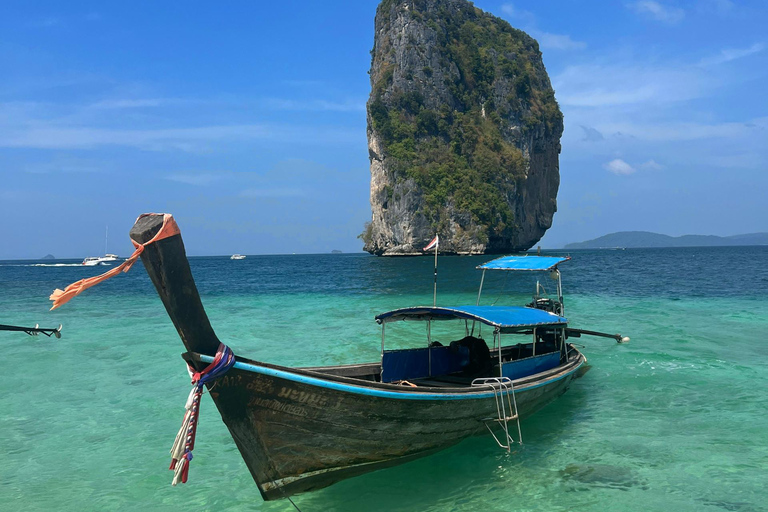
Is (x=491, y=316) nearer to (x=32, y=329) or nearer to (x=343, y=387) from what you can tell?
(x=343, y=387)

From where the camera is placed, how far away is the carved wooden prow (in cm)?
480

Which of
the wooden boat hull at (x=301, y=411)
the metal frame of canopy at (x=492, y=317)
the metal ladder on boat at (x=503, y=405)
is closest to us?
the wooden boat hull at (x=301, y=411)

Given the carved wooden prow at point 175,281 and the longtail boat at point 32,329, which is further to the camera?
the longtail boat at point 32,329

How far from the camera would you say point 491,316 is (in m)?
9.38

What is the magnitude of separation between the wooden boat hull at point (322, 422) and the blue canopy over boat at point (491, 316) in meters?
1.58

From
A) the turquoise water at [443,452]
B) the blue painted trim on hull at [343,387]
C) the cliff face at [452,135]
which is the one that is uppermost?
the cliff face at [452,135]

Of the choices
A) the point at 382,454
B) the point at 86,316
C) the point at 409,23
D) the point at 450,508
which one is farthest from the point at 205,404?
the point at 409,23

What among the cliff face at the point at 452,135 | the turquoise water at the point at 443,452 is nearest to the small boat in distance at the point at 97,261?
the cliff face at the point at 452,135

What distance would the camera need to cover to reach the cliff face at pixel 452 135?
291 ft

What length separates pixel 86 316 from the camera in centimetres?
2569

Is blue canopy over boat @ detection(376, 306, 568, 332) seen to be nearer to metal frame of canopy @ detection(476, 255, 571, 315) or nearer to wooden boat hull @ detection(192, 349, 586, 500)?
wooden boat hull @ detection(192, 349, 586, 500)

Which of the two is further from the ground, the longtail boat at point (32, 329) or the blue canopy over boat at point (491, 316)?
the blue canopy over boat at point (491, 316)

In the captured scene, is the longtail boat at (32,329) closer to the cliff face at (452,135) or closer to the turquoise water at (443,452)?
the turquoise water at (443,452)

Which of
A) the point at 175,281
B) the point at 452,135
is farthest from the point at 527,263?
the point at 452,135
